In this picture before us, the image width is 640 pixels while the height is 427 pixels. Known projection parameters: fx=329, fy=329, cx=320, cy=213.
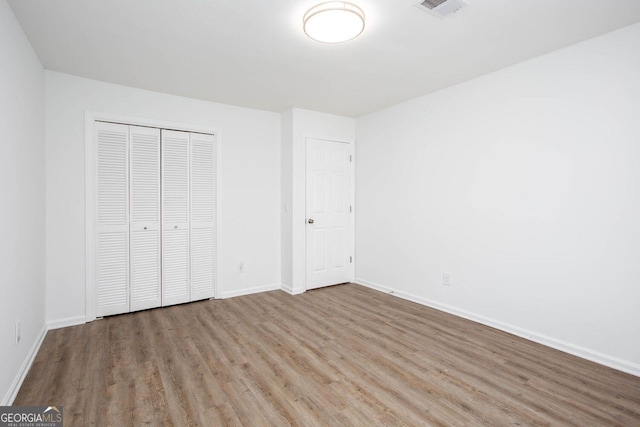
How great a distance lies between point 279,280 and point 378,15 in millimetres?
3533

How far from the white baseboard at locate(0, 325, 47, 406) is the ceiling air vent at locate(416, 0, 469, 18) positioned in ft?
11.5

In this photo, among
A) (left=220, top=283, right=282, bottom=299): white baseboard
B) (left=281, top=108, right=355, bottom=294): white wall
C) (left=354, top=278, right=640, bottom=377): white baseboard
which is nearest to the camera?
(left=354, top=278, right=640, bottom=377): white baseboard

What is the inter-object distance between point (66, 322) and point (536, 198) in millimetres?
4627

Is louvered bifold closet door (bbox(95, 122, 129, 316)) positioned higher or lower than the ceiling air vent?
lower

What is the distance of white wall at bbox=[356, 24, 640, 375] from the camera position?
2.45 metres

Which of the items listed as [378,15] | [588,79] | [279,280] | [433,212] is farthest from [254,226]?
[588,79]

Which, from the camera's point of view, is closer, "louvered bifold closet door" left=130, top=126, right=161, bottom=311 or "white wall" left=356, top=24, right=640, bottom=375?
"white wall" left=356, top=24, right=640, bottom=375

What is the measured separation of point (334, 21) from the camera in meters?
2.16

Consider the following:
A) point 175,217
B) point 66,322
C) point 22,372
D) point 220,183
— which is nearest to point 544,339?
point 220,183

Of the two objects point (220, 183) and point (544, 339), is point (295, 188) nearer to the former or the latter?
point (220, 183)

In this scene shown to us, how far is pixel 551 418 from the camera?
1.91 m

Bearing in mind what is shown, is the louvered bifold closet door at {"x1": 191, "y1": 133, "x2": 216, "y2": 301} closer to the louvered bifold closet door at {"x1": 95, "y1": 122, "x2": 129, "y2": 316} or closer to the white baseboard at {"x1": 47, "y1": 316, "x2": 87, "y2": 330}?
the louvered bifold closet door at {"x1": 95, "y1": 122, "x2": 129, "y2": 316}

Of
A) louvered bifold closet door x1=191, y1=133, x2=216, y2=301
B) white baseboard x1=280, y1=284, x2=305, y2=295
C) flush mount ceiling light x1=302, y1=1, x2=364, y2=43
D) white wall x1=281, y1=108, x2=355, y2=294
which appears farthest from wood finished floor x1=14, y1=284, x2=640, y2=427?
flush mount ceiling light x1=302, y1=1, x2=364, y2=43

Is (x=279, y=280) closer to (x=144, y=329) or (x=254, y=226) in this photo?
(x=254, y=226)
